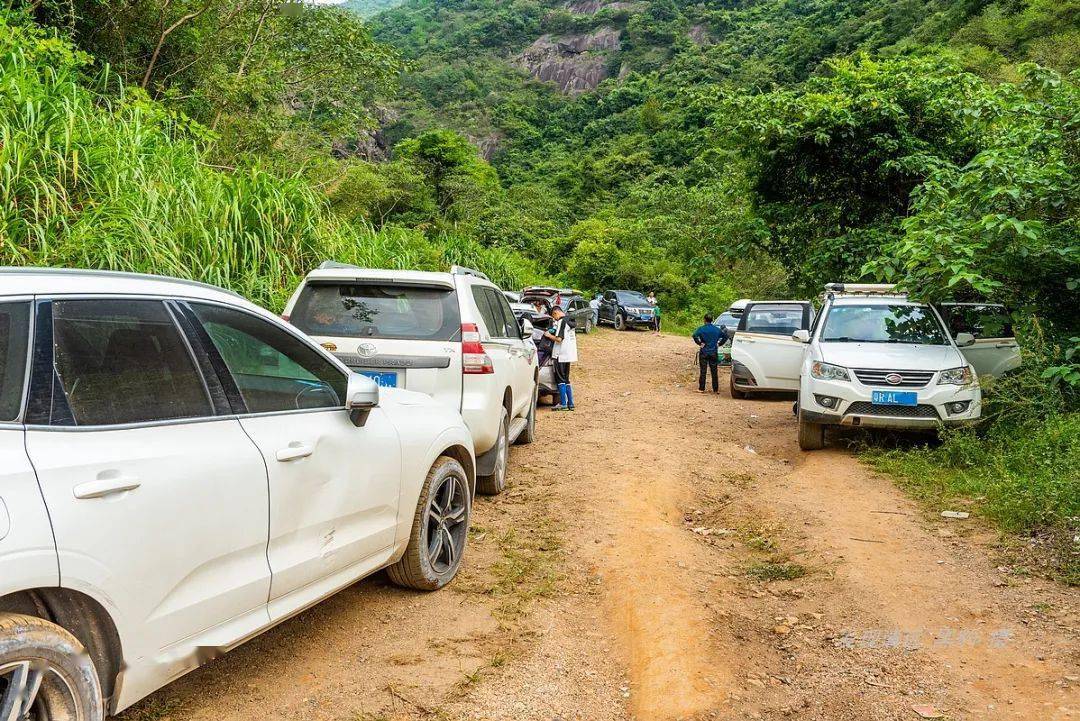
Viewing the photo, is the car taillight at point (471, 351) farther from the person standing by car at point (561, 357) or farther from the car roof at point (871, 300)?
the person standing by car at point (561, 357)

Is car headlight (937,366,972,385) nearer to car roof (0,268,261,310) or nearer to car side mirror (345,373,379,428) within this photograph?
car side mirror (345,373,379,428)

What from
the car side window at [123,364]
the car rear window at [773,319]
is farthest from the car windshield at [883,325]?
the car side window at [123,364]

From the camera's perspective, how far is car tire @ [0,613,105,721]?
2.01 metres

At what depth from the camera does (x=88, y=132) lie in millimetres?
6996

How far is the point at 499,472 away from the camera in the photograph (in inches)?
264

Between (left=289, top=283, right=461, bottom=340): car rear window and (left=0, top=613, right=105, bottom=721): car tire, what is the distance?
11.8 feet

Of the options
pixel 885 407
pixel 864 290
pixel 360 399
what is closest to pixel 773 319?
pixel 864 290

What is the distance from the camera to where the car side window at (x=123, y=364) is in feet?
7.81

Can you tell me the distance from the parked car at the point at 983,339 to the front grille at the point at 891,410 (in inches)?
59.8

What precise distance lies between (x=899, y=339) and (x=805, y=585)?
17.0 ft

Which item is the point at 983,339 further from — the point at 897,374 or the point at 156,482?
the point at 156,482

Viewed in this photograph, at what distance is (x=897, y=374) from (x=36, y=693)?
7978 mm

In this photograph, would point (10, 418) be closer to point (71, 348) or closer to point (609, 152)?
point (71, 348)

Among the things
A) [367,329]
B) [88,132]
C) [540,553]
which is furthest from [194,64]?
[540,553]
